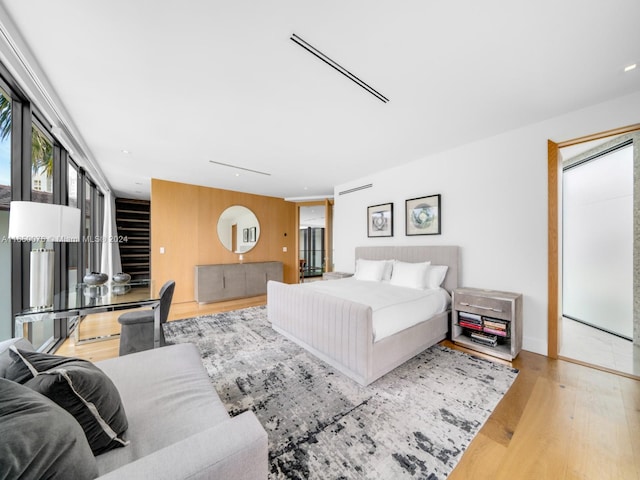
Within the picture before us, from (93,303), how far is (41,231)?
0.64 meters

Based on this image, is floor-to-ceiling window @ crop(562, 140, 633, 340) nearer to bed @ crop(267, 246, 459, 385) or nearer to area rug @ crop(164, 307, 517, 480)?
bed @ crop(267, 246, 459, 385)

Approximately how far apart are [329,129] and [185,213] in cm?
374

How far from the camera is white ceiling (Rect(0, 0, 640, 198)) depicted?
1.36 m

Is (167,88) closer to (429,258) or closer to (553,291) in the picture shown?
(429,258)

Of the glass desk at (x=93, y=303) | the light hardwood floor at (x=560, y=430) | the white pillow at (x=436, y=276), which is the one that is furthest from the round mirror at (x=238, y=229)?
the light hardwood floor at (x=560, y=430)

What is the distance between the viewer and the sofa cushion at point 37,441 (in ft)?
1.73

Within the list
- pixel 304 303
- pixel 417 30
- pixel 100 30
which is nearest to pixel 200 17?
pixel 100 30

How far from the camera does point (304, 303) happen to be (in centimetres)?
265

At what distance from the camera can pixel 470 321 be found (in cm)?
275

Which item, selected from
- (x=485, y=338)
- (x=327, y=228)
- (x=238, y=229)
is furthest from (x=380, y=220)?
(x=238, y=229)

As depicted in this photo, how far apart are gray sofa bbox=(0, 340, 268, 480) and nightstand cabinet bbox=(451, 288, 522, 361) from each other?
8.85 ft

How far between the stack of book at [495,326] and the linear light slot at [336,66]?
2.57 m

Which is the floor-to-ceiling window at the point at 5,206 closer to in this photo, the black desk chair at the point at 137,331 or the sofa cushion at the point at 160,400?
the black desk chair at the point at 137,331

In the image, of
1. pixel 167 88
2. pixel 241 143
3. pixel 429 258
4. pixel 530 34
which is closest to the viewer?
pixel 530 34
